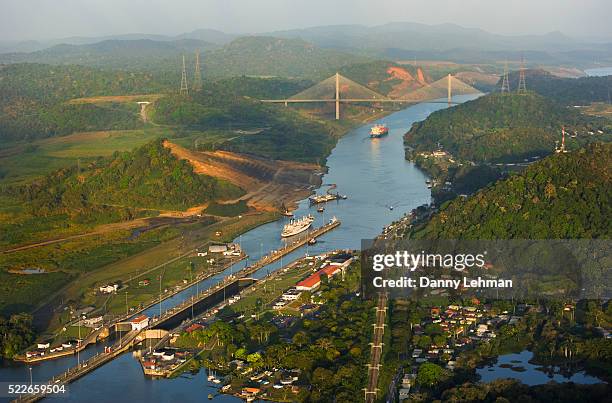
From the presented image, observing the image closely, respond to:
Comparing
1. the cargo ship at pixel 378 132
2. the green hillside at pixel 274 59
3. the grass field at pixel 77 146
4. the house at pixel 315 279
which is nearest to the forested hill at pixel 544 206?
the house at pixel 315 279

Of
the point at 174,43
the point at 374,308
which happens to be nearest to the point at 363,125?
the point at 374,308

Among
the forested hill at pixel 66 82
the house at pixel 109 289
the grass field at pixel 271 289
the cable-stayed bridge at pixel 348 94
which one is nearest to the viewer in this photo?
the grass field at pixel 271 289

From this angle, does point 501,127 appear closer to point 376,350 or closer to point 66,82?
point 66,82

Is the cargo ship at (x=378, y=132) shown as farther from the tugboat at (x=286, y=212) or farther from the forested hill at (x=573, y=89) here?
the tugboat at (x=286, y=212)

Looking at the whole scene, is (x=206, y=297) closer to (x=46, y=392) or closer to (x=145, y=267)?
(x=145, y=267)

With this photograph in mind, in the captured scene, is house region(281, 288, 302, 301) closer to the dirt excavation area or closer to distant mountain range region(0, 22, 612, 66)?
the dirt excavation area
